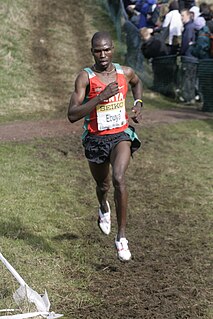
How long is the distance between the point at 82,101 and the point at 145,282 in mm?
1697

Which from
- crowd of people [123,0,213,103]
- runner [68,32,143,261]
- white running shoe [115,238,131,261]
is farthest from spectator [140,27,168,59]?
white running shoe [115,238,131,261]

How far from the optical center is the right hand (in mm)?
5742

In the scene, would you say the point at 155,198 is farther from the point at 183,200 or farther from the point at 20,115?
the point at 20,115

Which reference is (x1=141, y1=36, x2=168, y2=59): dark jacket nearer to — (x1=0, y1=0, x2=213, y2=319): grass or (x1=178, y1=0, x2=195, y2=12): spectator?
(x1=0, y1=0, x2=213, y2=319): grass

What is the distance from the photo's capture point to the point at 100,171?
650 centimetres

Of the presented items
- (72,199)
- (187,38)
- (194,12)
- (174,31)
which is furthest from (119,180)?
(194,12)

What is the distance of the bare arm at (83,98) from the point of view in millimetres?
5750

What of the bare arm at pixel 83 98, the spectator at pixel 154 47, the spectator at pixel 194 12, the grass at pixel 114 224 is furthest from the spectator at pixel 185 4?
the bare arm at pixel 83 98

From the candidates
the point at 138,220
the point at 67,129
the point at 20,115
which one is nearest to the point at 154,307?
the point at 138,220

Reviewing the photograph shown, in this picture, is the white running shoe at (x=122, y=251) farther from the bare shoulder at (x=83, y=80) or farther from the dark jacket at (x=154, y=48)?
the dark jacket at (x=154, y=48)

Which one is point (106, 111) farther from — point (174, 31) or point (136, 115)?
point (174, 31)

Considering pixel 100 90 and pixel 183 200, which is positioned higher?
pixel 100 90

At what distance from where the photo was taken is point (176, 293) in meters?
5.55

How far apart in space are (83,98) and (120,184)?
0.85 m
